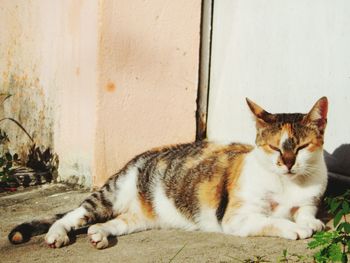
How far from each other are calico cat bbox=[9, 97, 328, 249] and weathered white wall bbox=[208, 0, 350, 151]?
1.79 ft

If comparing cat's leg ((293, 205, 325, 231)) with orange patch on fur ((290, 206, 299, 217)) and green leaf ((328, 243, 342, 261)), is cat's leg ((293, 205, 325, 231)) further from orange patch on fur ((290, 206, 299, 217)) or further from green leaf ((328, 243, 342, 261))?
green leaf ((328, 243, 342, 261))

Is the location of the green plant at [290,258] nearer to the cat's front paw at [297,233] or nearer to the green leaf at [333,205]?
the cat's front paw at [297,233]

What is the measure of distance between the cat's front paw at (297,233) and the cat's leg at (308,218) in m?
0.05

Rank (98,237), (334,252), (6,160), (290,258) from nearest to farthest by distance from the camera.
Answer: (334,252) → (290,258) → (98,237) → (6,160)

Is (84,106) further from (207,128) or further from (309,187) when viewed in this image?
(309,187)

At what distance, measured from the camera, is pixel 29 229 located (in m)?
3.40

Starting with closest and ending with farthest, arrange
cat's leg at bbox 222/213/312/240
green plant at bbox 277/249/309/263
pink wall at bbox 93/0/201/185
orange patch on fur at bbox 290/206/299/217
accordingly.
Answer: green plant at bbox 277/249/309/263 → cat's leg at bbox 222/213/312/240 → orange patch on fur at bbox 290/206/299/217 → pink wall at bbox 93/0/201/185

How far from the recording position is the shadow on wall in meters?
3.64

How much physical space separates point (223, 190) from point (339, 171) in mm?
894

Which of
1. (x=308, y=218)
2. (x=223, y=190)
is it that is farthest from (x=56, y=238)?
(x=308, y=218)

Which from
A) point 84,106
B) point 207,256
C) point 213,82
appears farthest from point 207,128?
point 207,256

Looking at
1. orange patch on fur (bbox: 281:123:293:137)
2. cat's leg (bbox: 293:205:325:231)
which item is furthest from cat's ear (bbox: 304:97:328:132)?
cat's leg (bbox: 293:205:325:231)

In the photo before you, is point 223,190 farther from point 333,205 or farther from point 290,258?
point 333,205

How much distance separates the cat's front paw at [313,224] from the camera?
306 centimetres
